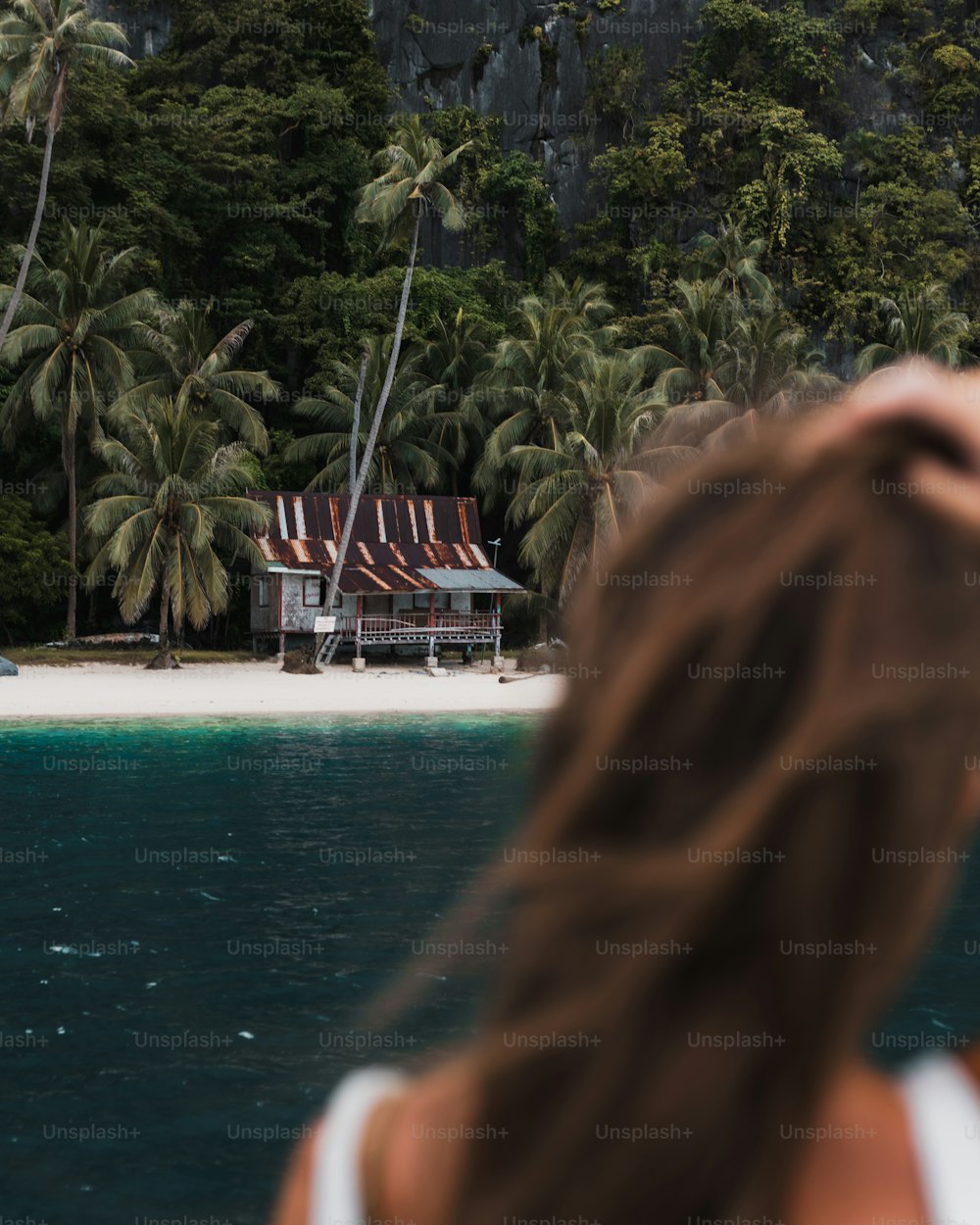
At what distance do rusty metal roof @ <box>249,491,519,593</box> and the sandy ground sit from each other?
2.73 meters

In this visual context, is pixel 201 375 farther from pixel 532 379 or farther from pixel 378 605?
pixel 532 379

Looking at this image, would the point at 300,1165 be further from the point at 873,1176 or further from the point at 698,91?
the point at 698,91

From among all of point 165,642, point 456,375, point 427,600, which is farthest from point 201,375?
point 456,375

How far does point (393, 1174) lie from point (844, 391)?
0.54 meters

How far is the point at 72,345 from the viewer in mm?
32938

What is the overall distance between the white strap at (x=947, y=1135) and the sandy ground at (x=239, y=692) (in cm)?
2407

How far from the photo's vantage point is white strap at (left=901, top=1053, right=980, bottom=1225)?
2.21ft

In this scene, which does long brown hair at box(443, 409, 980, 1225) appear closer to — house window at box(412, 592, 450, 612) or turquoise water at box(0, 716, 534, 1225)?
turquoise water at box(0, 716, 534, 1225)

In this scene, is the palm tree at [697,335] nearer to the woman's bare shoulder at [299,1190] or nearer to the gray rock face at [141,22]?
the gray rock face at [141,22]

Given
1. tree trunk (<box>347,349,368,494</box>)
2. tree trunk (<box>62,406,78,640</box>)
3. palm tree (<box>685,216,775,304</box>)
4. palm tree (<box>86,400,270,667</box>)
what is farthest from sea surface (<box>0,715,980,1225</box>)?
palm tree (<box>685,216,775,304</box>)

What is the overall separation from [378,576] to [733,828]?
32.2m

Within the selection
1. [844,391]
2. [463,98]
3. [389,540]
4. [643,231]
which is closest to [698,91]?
[643,231]

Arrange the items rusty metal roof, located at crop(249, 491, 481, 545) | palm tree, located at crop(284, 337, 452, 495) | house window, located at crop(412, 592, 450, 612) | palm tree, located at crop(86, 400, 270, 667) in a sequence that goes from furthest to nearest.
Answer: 1. palm tree, located at crop(284, 337, 452, 495)
2. house window, located at crop(412, 592, 450, 612)
3. rusty metal roof, located at crop(249, 491, 481, 545)
4. palm tree, located at crop(86, 400, 270, 667)

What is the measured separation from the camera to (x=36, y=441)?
35250 mm
